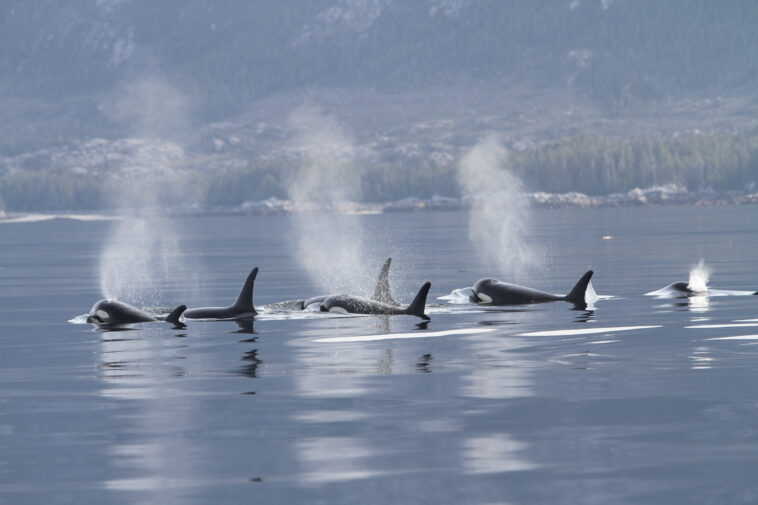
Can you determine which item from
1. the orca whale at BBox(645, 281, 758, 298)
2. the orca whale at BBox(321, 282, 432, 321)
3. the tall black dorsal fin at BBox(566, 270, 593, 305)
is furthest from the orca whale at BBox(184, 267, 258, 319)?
the orca whale at BBox(645, 281, 758, 298)

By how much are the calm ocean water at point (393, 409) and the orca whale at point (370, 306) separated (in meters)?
0.85

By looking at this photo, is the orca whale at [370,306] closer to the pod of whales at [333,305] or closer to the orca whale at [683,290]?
the pod of whales at [333,305]

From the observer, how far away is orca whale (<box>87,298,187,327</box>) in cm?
5028

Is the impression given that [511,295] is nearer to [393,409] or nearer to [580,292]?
[580,292]

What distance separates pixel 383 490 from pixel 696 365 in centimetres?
1519

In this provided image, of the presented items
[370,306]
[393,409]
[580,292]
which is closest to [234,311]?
[370,306]

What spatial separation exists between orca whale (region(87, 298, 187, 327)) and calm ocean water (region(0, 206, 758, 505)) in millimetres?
796

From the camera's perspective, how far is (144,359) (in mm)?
39281

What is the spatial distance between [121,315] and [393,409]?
21.9 meters

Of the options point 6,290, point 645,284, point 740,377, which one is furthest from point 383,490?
point 6,290

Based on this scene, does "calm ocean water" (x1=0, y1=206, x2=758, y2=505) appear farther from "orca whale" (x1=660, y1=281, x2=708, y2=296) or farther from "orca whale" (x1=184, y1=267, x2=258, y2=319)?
"orca whale" (x1=660, y1=281, x2=708, y2=296)

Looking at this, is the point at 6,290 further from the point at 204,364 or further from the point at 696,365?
the point at 696,365

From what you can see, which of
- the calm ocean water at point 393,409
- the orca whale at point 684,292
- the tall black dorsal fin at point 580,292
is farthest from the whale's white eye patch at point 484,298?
the orca whale at point 684,292

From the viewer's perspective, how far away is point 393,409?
3017 cm
